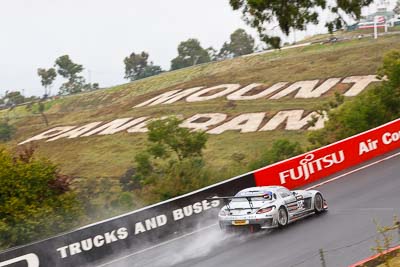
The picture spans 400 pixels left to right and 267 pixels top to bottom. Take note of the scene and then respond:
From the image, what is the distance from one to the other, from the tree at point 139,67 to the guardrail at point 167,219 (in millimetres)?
105055

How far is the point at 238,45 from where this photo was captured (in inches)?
5512

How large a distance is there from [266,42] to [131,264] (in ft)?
64.4

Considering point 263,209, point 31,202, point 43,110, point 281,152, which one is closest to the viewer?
point 263,209

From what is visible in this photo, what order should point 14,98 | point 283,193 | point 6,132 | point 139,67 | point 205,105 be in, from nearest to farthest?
point 283,193
point 205,105
point 6,132
point 14,98
point 139,67

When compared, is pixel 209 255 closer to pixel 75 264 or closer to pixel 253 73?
pixel 75 264

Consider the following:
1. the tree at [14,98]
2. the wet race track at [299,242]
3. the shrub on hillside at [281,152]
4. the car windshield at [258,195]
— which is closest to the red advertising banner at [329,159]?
the wet race track at [299,242]

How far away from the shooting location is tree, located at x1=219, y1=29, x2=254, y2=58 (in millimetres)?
138250

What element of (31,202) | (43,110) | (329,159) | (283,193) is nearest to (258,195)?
(283,193)

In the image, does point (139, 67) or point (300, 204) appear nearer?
point (300, 204)

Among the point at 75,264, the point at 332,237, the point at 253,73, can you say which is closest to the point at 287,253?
the point at 332,237

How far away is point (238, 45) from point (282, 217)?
122435 millimetres

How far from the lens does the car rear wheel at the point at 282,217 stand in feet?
63.2

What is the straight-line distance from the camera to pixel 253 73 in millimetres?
77750

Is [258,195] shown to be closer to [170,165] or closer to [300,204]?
A: [300,204]
